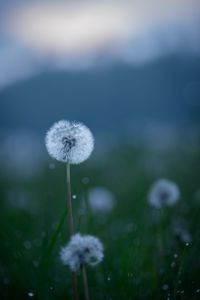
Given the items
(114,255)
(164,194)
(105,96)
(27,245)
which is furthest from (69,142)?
(105,96)

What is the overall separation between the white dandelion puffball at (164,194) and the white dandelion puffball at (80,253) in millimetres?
1256

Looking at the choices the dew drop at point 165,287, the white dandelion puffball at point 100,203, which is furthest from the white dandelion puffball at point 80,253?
the white dandelion puffball at point 100,203

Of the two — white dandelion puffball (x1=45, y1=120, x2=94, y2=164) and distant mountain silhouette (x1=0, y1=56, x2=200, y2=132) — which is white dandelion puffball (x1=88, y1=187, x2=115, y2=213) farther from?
distant mountain silhouette (x1=0, y1=56, x2=200, y2=132)

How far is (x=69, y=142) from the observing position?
227cm

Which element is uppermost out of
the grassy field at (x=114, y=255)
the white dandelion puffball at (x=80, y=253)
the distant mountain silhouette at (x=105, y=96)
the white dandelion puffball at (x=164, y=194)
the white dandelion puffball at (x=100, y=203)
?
the distant mountain silhouette at (x=105, y=96)

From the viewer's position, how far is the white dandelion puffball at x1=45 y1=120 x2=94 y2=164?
7.14 ft

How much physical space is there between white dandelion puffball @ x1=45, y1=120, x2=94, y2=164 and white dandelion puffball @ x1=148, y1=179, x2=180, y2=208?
1.22m

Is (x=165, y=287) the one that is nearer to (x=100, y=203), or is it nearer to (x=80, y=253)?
(x=80, y=253)

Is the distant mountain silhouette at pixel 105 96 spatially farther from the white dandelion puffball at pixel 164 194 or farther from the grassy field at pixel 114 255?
the white dandelion puffball at pixel 164 194

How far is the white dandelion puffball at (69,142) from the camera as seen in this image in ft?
7.14

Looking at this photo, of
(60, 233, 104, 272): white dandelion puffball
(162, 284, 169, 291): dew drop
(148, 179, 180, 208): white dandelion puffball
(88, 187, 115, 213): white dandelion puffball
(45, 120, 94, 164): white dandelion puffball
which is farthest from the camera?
(88, 187, 115, 213): white dandelion puffball

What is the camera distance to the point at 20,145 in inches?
471

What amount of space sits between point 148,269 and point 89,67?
4020cm

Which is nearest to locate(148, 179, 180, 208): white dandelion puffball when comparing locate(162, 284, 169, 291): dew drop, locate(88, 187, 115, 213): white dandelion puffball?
locate(162, 284, 169, 291): dew drop
